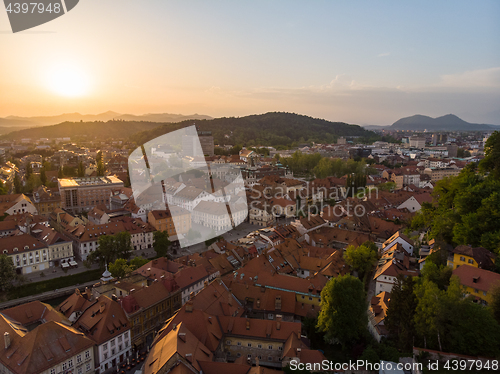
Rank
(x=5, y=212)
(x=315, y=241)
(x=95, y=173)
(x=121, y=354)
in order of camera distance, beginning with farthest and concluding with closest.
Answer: (x=95, y=173) < (x=5, y=212) < (x=315, y=241) < (x=121, y=354)

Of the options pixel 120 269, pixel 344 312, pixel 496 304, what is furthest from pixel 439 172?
pixel 120 269

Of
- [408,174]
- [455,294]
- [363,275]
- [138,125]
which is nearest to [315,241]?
[363,275]

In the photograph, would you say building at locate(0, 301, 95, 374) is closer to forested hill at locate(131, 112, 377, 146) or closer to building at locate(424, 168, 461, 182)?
building at locate(424, 168, 461, 182)

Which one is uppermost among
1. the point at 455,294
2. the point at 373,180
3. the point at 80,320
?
the point at 455,294

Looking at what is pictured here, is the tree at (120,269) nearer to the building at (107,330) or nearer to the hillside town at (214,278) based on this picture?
the hillside town at (214,278)

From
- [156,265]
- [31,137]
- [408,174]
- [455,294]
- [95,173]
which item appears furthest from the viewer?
[31,137]

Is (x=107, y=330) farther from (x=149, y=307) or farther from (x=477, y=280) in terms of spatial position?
(x=477, y=280)

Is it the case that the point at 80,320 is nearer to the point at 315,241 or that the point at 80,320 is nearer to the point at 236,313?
the point at 236,313
